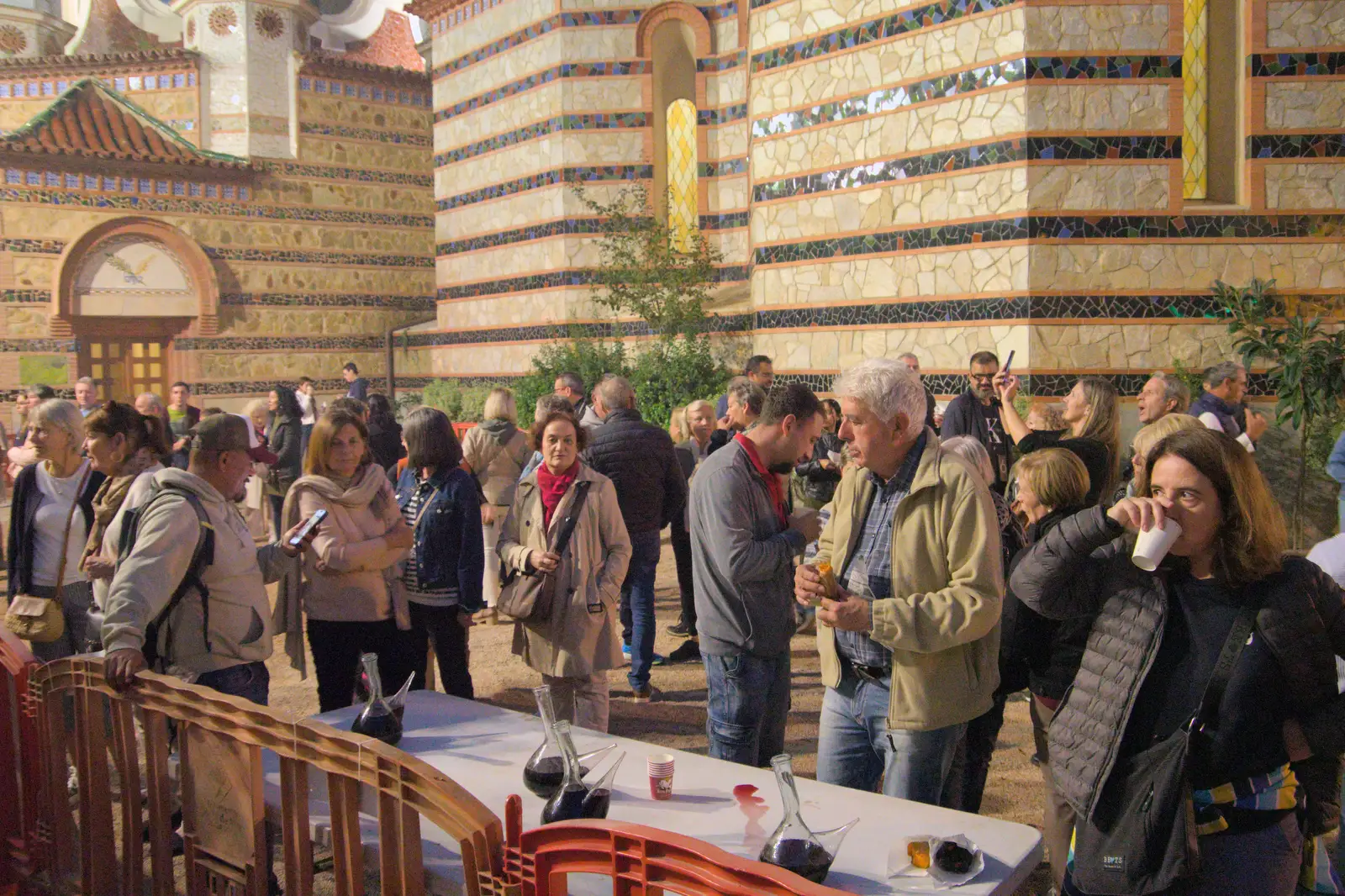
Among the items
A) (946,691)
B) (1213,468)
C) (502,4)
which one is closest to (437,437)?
(946,691)

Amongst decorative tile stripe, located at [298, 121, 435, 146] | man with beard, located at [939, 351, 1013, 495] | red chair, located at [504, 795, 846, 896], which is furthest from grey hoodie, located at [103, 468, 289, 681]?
decorative tile stripe, located at [298, 121, 435, 146]

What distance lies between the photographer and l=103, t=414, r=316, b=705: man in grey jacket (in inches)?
153

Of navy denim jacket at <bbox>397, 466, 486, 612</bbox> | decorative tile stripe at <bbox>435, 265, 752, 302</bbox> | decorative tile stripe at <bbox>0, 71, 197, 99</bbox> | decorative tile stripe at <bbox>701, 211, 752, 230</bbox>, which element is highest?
decorative tile stripe at <bbox>0, 71, 197, 99</bbox>

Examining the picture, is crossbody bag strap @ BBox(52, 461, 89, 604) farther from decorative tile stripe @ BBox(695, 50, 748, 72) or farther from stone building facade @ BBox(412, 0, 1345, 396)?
decorative tile stripe @ BBox(695, 50, 748, 72)

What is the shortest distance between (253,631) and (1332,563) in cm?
379

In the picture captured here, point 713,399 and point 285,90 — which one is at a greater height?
point 285,90

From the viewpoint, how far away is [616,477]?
258 inches

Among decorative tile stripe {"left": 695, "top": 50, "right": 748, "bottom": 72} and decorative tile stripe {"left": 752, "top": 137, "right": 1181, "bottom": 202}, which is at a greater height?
decorative tile stripe {"left": 695, "top": 50, "right": 748, "bottom": 72}

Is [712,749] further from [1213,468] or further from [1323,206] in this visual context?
[1323,206]

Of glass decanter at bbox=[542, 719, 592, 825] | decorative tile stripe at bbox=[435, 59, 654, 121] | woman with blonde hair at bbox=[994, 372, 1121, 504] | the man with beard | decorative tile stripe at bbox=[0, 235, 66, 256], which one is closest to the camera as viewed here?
glass decanter at bbox=[542, 719, 592, 825]

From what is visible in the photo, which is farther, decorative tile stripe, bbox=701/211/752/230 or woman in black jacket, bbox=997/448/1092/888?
decorative tile stripe, bbox=701/211/752/230

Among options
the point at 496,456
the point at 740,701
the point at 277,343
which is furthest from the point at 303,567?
the point at 277,343

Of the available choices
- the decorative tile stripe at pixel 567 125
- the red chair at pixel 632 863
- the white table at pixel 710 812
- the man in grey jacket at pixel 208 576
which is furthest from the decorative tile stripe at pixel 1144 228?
the red chair at pixel 632 863

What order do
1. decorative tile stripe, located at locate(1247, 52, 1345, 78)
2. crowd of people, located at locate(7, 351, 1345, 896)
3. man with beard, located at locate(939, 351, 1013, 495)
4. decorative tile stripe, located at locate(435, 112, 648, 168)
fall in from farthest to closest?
1. decorative tile stripe, located at locate(435, 112, 648, 168)
2. decorative tile stripe, located at locate(1247, 52, 1345, 78)
3. man with beard, located at locate(939, 351, 1013, 495)
4. crowd of people, located at locate(7, 351, 1345, 896)
